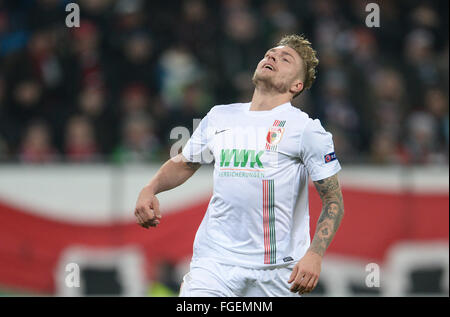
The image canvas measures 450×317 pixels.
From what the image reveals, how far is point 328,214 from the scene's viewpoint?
446cm

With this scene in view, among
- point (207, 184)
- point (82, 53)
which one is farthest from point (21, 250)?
point (82, 53)

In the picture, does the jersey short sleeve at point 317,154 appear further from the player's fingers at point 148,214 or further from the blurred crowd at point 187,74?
the blurred crowd at point 187,74

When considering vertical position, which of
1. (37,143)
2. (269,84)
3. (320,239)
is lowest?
(320,239)

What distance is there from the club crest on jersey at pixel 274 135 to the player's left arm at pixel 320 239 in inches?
12.9

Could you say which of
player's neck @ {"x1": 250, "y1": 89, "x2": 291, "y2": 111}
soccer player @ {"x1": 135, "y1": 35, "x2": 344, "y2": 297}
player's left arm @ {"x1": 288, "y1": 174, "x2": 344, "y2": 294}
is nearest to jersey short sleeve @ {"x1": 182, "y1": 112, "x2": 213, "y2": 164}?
soccer player @ {"x1": 135, "y1": 35, "x2": 344, "y2": 297}

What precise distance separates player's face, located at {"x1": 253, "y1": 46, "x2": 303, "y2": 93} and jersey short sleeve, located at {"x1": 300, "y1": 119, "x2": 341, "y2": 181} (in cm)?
38

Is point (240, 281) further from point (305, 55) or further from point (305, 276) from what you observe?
point (305, 55)

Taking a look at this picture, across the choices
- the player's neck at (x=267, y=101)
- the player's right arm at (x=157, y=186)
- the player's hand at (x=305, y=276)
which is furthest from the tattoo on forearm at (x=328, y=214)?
the player's right arm at (x=157, y=186)

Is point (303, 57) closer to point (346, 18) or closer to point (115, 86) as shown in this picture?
point (115, 86)

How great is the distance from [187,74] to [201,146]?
233 inches

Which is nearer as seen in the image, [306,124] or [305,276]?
[305,276]

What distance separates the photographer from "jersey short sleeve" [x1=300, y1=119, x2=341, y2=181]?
449cm

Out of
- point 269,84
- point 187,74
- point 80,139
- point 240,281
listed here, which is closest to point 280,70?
point 269,84
